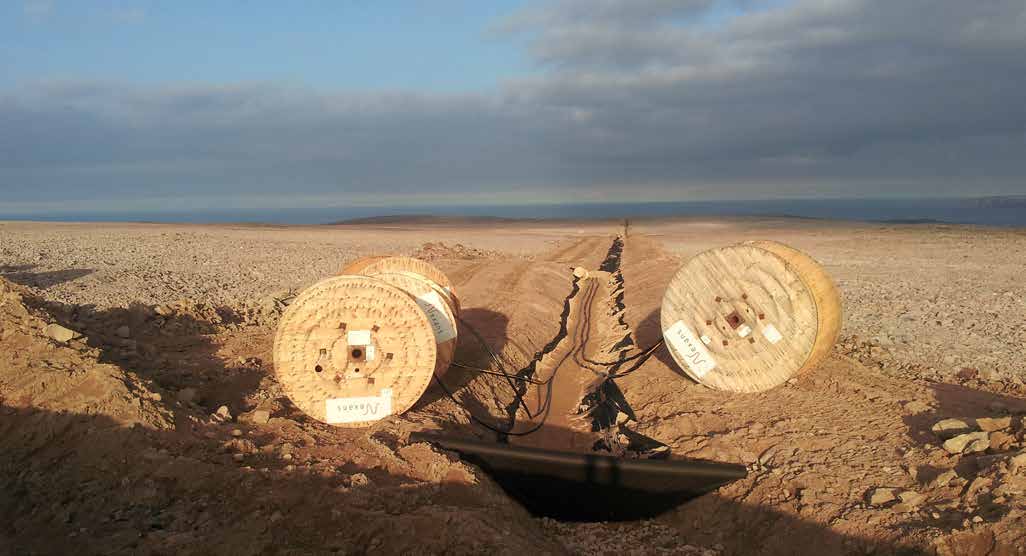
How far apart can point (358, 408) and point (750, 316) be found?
4.60 m

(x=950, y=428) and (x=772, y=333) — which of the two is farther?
(x=772, y=333)

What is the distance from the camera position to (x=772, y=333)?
7.55 meters

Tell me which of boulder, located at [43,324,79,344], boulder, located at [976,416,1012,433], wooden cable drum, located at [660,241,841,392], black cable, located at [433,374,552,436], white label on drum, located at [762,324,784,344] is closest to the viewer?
boulder, located at [976,416,1012,433]

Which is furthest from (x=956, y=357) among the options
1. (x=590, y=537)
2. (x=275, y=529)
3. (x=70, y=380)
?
(x=70, y=380)

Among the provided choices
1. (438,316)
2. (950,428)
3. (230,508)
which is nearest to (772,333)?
(950,428)

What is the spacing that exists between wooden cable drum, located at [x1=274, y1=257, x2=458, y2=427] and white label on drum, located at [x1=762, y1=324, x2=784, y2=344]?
12.7 feet

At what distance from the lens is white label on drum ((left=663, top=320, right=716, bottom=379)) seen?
8094mm

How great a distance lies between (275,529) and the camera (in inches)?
173

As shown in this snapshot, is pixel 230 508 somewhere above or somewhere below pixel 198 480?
below

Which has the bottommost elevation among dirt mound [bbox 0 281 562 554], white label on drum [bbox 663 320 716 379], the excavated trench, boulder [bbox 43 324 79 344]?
the excavated trench

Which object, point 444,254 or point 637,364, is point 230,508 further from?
point 444,254

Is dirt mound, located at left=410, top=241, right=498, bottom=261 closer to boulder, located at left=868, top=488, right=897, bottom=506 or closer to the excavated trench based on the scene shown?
the excavated trench

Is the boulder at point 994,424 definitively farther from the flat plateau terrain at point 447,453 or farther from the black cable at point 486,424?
the black cable at point 486,424

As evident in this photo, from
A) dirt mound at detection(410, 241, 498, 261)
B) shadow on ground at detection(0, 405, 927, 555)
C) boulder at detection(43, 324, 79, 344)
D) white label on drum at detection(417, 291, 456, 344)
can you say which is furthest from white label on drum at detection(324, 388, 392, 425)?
dirt mound at detection(410, 241, 498, 261)
